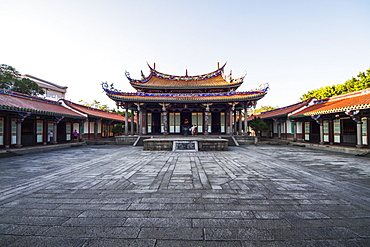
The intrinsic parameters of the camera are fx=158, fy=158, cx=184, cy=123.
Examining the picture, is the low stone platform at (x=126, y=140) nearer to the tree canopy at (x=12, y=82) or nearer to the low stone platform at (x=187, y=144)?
the low stone platform at (x=187, y=144)

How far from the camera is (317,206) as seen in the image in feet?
10.5

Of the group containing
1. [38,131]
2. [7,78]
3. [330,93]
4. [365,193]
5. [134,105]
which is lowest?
[365,193]

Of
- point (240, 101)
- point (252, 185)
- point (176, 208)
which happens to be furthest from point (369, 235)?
point (240, 101)

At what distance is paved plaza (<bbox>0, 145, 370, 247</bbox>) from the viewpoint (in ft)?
7.38

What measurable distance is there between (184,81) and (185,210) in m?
19.9

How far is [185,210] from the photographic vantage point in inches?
119

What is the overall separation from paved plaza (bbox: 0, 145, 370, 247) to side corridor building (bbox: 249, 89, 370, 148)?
781 centimetres

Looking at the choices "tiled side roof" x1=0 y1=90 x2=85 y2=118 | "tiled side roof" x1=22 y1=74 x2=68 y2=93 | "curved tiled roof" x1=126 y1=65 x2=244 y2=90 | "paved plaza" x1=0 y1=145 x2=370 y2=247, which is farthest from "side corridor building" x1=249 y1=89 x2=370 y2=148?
"tiled side roof" x1=22 y1=74 x2=68 y2=93

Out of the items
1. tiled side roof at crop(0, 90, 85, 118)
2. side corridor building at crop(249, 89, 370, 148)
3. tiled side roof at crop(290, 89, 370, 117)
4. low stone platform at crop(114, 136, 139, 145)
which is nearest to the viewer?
tiled side roof at crop(290, 89, 370, 117)

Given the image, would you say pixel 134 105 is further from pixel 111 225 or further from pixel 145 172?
pixel 111 225

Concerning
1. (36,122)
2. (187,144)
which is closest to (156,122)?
(187,144)

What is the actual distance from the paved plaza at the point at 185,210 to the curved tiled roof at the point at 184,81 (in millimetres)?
14807

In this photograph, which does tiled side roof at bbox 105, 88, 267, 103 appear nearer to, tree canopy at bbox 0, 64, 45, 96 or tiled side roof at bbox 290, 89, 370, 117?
tiled side roof at bbox 290, 89, 370, 117

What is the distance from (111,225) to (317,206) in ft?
12.9
